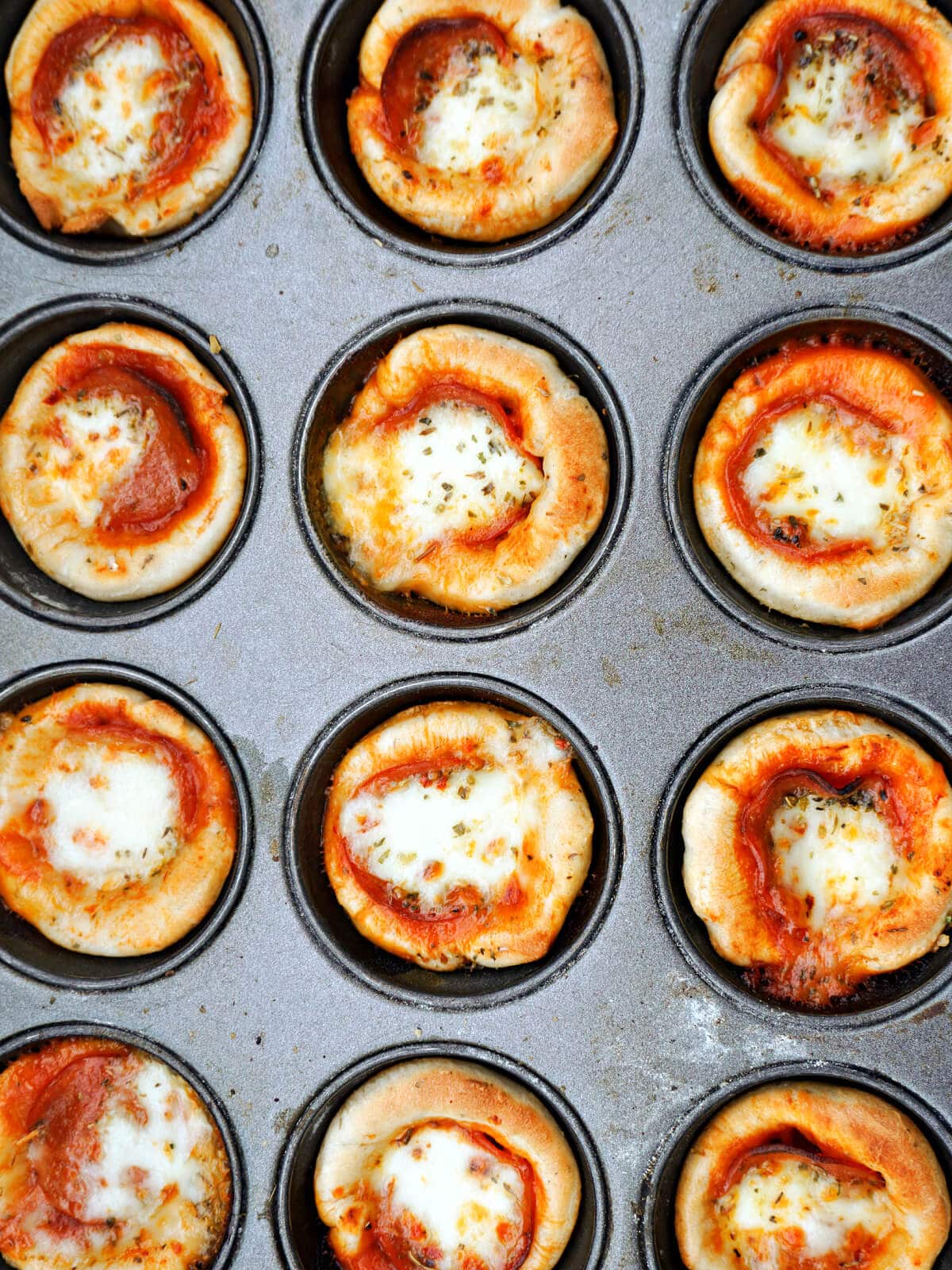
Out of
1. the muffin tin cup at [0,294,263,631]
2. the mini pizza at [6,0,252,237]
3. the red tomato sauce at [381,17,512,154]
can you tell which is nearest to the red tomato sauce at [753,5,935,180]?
the red tomato sauce at [381,17,512,154]

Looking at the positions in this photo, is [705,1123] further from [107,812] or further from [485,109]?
[485,109]

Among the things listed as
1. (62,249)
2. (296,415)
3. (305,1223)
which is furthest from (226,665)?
(305,1223)

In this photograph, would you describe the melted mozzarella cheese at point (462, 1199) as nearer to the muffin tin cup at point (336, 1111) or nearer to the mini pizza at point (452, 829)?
the muffin tin cup at point (336, 1111)

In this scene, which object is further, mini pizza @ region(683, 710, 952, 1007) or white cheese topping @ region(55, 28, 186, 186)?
white cheese topping @ region(55, 28, 186, 186)

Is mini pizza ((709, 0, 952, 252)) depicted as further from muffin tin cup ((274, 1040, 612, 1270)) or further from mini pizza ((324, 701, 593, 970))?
muffin tin cup ((274, 1040, 612, 1270))

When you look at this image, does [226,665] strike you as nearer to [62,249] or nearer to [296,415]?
[296,415]
